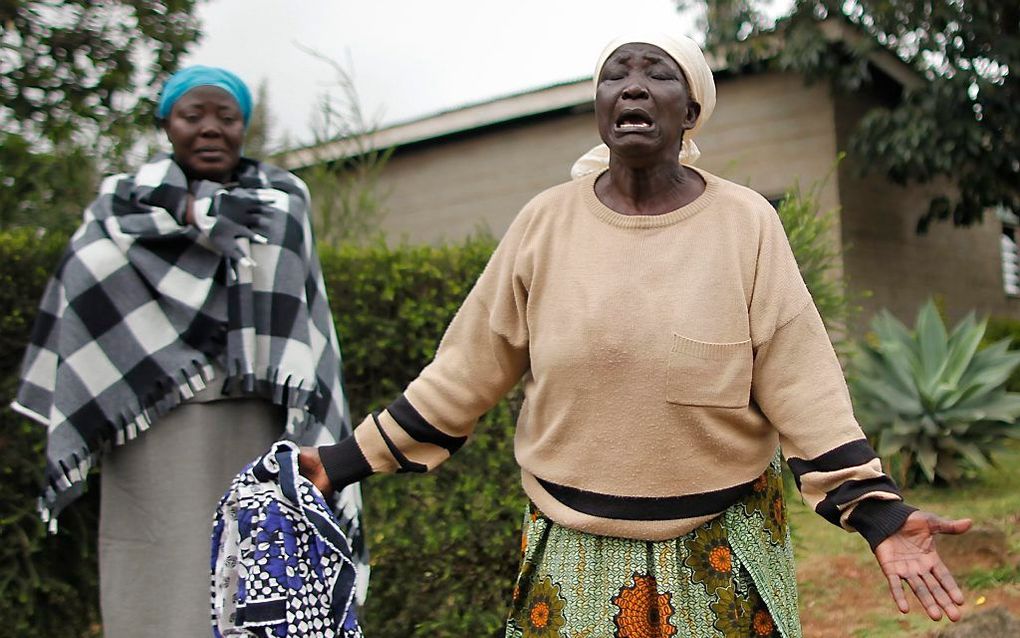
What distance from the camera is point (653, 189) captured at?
200cm

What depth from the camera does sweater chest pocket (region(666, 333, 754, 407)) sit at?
1.84 metres

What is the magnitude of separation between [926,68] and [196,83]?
8.06m

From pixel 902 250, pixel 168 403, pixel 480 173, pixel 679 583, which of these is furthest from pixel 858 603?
pixel 480 173

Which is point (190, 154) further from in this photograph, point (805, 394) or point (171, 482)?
point (805, 394)

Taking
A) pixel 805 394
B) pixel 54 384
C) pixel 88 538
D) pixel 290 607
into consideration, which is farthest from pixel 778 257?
pixel 88 538

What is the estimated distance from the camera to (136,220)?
2.98 meters

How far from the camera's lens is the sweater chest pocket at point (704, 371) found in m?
1.84

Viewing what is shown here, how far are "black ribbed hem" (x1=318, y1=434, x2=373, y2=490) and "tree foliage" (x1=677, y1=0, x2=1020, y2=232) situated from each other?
7.87 meters

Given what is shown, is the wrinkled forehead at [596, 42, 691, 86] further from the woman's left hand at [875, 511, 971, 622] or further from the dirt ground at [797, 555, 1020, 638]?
the dirt ground at [797, 555, 1020, 638]

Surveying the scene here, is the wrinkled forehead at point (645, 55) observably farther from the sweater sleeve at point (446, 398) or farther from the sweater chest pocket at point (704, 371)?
the sweater chest pocket at point (704, 371)

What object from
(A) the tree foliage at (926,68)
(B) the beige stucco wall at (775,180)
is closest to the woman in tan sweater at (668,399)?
(B) the beige stucco wall at (775,180)

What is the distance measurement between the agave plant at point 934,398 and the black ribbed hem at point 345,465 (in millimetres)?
4844

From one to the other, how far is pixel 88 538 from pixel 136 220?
48.7 inches

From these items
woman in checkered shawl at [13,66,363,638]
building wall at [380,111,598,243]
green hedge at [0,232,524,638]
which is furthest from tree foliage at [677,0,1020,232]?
woman in checkered shawl at [13,66,363,638]
